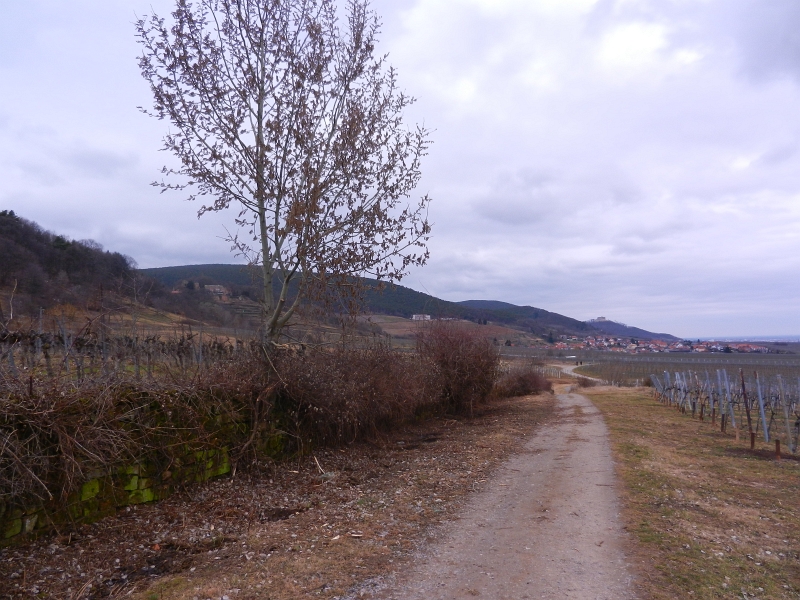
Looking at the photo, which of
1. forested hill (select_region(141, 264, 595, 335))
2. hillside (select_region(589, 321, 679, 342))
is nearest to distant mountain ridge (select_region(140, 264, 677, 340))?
forested hill (select_region(141, 264, 595, 335))

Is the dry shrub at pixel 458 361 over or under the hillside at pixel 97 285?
under

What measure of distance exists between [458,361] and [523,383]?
51.7 feet

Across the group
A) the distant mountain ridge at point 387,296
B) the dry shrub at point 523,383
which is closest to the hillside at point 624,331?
the distant mountain ridge at point 387,296

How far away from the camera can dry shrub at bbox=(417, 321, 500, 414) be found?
64.1ft

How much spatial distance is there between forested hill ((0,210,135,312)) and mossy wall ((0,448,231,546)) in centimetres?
374

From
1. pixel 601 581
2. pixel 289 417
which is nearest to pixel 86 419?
pixel 289 417

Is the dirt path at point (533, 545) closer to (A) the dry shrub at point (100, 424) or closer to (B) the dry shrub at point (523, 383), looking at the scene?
(A) the dry shrub at point (100, 424)

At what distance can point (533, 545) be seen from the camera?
6.29 meters

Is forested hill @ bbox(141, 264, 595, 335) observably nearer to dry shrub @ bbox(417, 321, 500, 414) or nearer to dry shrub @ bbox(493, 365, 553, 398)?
dry shrub @ bbox(417, 321, 500, 414)

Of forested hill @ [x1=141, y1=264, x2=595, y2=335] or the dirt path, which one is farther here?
forested hill @ [x1=141, y1=264, x2=595, y2=335]

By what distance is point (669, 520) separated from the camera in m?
7.36

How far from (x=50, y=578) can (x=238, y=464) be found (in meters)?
3.84

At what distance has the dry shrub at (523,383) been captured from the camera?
98.9 feet

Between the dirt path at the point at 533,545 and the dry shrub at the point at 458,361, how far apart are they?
8798 mm
